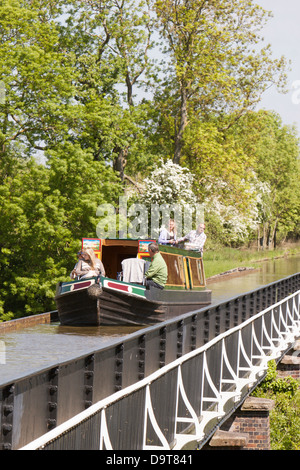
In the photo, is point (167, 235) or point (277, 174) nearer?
point (167, 235)

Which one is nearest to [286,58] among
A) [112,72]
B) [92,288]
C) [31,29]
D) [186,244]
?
[112,72]

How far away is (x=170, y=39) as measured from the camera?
Result: 40.2m


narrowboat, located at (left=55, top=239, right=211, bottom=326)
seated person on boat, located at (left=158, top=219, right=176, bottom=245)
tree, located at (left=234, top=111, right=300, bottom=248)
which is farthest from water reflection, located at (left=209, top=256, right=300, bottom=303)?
tree, located at (left=234, top=111, right=300, bottom=248)

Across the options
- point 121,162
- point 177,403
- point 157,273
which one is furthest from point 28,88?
point 177,403

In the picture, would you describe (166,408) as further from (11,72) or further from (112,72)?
(112,72)

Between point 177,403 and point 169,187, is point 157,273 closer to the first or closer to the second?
point 177,403

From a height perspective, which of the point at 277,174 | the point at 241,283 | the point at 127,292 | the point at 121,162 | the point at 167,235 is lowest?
the point at 241,283

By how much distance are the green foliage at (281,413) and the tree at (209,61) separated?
78.4 feet

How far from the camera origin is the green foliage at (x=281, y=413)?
54.2 feet

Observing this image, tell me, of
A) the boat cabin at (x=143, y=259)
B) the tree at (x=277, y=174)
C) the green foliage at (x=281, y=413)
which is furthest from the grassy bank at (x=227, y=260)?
the green foliage at (x=281, y=413)

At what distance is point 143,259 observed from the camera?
17172mm

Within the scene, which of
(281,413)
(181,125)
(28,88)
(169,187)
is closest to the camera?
(281,413)

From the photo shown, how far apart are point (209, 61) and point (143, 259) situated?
24044 millimetres

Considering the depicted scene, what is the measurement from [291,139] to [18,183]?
168 ft
